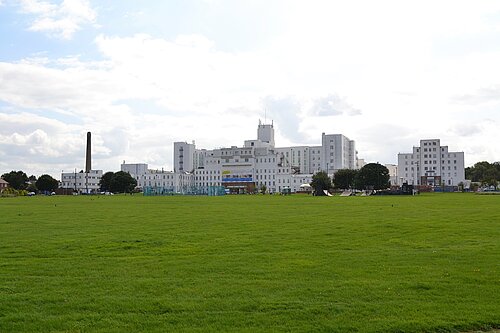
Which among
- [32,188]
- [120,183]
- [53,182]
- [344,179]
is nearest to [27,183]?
[32,188]

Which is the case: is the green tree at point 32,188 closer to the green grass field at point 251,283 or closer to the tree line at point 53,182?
the tree line at point 53,182

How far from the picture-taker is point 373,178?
5290 inches

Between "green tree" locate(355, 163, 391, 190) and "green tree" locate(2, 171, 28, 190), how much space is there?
374ft

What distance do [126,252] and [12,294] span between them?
672cm

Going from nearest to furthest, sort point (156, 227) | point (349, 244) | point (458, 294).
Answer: point (458, 294) → point (349, 244) → point (156, 227)

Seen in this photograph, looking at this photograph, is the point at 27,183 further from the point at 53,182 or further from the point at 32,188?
the point at 53,182

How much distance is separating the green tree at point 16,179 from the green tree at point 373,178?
4489 inches

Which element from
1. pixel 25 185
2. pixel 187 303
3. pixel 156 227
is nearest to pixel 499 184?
pixel 25 185

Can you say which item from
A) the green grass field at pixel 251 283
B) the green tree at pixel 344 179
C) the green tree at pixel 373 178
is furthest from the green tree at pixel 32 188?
the green grass field at pixel 251 283

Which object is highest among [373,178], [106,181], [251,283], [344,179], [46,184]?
[106,181]

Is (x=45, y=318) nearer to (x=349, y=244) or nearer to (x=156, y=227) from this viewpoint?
(x=349, y=244)

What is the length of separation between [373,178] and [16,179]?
11926 centimetres

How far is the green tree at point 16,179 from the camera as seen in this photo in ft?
603

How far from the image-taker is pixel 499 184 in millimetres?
191500
